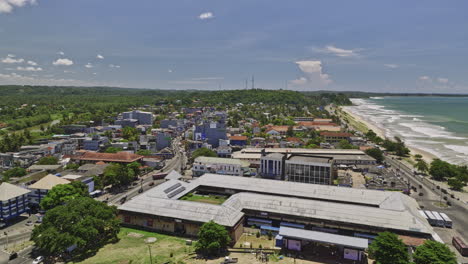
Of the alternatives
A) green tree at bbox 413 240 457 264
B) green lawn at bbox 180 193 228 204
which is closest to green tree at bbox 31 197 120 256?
green lawn at bbox 180 193 228 204

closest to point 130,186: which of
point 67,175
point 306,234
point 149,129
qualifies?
point 67,175

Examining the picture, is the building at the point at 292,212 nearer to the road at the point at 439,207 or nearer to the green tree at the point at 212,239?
the green tree at the point at 212,239

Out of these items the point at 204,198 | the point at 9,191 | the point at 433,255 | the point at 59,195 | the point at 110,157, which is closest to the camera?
the point at 433,255

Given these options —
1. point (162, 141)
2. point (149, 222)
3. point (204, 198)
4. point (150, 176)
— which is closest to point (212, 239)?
point (149, 222)

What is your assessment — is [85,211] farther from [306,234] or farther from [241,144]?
[241,144]

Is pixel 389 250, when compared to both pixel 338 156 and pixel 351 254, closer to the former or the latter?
pixel 351 254

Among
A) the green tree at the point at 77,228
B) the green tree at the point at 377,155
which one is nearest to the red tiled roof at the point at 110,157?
the green tree at the point at 77,228
